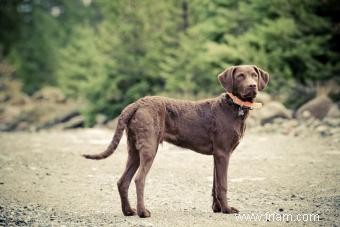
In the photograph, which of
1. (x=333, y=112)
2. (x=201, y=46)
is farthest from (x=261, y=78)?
(x=201, y=46)

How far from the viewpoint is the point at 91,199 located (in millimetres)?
8688

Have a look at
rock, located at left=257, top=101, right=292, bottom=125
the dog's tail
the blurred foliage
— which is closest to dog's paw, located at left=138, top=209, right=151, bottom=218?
the dog's tail

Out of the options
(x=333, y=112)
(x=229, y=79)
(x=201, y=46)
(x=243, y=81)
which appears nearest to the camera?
(x=243, y=81)

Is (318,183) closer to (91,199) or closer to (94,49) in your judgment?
(91,199)

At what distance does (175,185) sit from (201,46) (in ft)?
43.4

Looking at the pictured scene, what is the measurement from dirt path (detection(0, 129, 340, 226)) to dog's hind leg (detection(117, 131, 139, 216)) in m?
0.18

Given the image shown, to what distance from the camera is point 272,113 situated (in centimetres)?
1817

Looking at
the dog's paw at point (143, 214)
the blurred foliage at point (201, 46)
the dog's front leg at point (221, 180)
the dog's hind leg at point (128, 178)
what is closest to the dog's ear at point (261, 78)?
the dog's front leg at point (221, 180)

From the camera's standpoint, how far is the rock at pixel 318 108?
17703mm

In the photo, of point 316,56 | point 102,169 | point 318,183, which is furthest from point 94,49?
point 318,183

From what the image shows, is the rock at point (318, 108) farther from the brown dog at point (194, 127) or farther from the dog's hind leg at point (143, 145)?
the dog's hind leg at point (143, 145)

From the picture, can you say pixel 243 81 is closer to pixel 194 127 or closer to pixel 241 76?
pixel 241 76

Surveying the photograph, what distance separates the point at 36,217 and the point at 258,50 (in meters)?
16.1

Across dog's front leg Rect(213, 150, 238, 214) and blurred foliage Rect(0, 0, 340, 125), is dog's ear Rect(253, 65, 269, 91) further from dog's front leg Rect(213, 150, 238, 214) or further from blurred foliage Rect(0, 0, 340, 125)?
blurred foliage Rect(0, 0, 340, 125)
